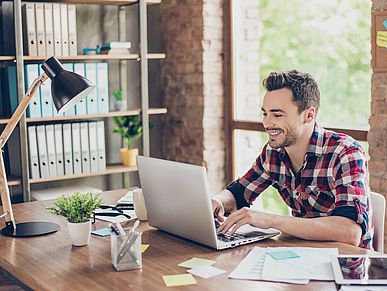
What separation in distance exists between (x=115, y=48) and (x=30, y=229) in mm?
1998

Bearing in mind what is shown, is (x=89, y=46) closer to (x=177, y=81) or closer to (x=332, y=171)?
(x=177, y=81)

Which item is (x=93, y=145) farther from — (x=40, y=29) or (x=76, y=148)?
(x=40, y=29)

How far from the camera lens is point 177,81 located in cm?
471

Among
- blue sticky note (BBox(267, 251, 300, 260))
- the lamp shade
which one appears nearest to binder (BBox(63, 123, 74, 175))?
the lamp shade

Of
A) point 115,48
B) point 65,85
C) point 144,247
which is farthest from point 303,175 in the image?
point 115,48

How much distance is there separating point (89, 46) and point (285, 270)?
2894 mm

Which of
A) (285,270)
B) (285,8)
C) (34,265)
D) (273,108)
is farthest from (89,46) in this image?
(285,270)

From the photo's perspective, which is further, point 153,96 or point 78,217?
point 153,96

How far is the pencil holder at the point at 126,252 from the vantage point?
202 cm

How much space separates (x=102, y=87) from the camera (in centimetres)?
425

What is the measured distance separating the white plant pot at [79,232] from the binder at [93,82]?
6.59 feet

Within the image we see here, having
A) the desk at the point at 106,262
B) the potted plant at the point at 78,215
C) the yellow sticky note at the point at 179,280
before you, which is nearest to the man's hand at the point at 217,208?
the desk at the point at 106,262

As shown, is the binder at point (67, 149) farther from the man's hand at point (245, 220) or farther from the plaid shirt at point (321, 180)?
the man's hand at point (245, 220)

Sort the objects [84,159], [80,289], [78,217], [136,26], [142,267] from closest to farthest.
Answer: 1. [80,289]
2. [142,267]
3. [78,217]
4. [84,159]
5. [136,26]
